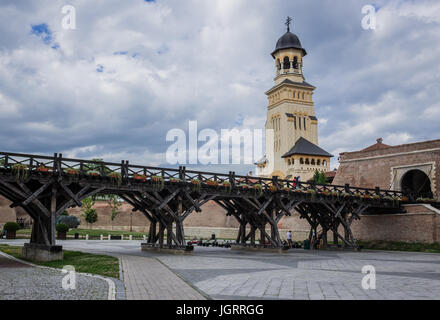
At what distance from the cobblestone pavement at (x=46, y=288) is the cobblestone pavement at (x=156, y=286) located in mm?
679

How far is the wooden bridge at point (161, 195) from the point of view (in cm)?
1914

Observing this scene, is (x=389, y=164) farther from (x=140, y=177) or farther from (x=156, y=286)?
(x=156, y=286)

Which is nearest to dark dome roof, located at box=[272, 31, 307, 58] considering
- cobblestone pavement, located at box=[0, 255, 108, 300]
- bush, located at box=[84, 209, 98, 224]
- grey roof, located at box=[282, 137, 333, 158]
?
grey roof, located at box=[282, 137, 333, 158]

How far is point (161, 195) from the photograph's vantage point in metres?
24.1

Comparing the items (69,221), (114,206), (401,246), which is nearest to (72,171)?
(401,246)

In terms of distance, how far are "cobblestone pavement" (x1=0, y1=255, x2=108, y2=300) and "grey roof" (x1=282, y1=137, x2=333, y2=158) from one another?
223 feet

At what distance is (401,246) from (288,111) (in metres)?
56.1

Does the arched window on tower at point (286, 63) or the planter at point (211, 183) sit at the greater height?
the arched window on tower at point (286, 63)

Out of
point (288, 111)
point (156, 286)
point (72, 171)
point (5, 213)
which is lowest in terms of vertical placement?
point (156, 286)

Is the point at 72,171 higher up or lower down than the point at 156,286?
higher up

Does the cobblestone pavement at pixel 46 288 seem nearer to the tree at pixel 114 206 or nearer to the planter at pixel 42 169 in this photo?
the planter at pixel 42 169

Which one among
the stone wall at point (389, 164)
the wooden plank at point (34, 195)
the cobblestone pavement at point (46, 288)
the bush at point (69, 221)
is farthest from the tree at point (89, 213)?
the cobblestone pavement at point (46, 288)

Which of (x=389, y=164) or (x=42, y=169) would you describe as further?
(x=389, y=164)
